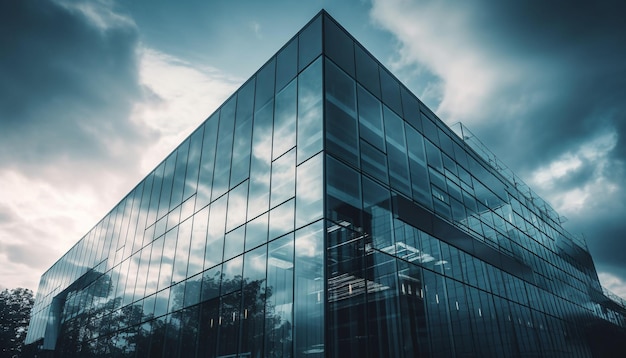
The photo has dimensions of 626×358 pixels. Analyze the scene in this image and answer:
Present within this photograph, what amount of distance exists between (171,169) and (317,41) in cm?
1387

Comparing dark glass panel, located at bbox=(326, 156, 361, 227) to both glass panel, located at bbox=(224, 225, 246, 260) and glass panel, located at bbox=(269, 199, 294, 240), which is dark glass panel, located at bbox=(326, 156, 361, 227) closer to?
glass panel, located at bbox=(269, 199, 294, 240)

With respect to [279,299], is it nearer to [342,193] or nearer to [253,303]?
[253,303]

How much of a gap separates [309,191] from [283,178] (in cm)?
182

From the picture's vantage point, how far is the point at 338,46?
1573cm

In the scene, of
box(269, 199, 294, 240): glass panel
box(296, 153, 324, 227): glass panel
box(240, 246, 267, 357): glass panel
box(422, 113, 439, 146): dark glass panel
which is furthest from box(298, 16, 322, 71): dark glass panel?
box(240, 246, 267, 357): glass panel

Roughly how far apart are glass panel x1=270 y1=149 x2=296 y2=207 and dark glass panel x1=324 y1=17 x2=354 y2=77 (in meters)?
4.56

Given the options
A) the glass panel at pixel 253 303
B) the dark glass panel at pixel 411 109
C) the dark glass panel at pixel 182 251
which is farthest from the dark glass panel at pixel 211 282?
the dark glass panel at pixel 411 109

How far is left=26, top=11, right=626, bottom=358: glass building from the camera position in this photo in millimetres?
11547

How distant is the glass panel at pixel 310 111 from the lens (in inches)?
524

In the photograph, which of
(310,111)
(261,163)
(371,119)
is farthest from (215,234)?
(371,119)

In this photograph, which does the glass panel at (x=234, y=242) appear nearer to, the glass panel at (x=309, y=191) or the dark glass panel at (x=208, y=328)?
the dark glass panel at (x=208, y=328)

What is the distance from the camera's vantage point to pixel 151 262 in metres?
21.8

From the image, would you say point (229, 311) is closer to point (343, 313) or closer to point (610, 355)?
point (343, 313)

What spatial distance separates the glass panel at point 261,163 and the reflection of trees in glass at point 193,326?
9.83 feet
